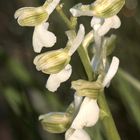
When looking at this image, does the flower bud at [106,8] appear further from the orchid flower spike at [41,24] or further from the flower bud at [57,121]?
the flower bud at [57,121]

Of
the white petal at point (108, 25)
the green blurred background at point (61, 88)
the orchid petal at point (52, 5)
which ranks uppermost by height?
the orchid petal at point (52, 5)

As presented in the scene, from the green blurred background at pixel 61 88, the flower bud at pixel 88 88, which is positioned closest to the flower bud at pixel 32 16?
the flower bud at pixel 88 88

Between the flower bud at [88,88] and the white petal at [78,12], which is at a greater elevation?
the white petal at [78,12]

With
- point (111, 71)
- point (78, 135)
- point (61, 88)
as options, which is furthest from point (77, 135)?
point (61, 88)

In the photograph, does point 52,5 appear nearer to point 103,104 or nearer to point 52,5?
point 52,5

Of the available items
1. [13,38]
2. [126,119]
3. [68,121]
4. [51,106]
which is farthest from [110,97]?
[68,121]

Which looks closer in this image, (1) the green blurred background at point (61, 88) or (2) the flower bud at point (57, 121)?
(2) the flower bud at point (57, 121)

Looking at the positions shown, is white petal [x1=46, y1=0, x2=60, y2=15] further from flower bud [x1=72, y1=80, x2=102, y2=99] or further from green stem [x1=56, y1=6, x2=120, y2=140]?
flower bud [x1=72, y1=80, x2=102, y2=99]
